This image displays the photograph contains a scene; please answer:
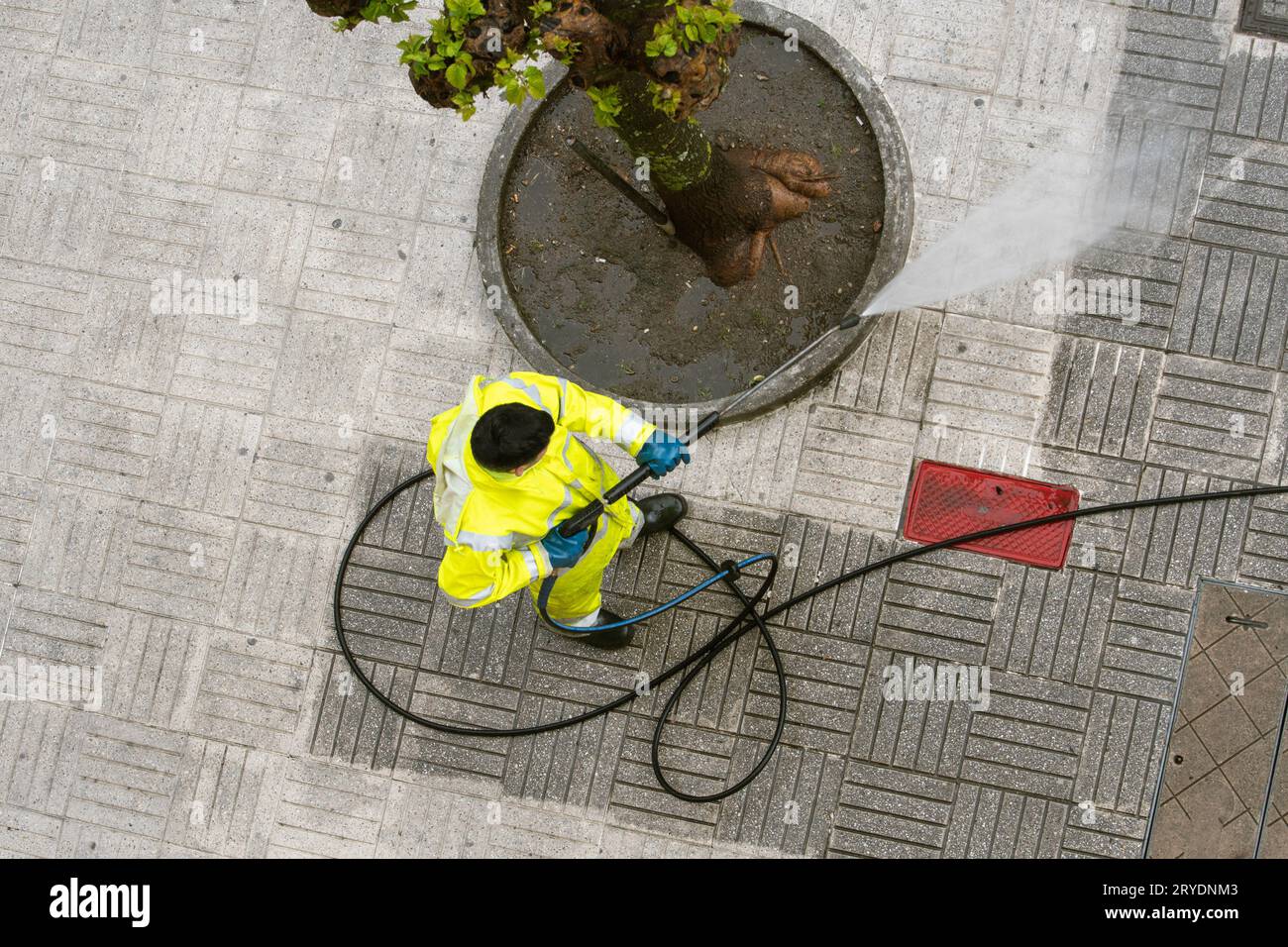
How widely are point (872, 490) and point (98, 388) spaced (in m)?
4.39

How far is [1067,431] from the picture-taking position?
550 centimetres

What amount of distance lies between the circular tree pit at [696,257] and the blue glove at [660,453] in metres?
1.12

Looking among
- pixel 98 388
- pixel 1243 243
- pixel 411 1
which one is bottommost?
pixel 98 388

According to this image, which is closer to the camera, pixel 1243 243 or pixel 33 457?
pixel 1243 243

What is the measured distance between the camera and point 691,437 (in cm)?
495

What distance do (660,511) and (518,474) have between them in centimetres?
157

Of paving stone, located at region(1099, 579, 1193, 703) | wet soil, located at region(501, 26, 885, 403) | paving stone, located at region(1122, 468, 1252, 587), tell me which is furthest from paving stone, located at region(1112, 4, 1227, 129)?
paving stone, located at region(1099, 579, 1193, 703)

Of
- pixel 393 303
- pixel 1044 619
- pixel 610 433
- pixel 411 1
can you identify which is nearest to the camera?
pixel 411 1

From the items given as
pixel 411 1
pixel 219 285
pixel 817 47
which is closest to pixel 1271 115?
pixel 817 47

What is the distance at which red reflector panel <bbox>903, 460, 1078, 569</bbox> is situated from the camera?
546 centimetres

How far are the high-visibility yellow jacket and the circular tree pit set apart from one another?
1207 millimetres

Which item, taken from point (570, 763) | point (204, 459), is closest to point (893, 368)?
point (570, 763)

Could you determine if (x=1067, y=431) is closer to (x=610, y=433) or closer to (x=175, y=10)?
(x=610, y=433)

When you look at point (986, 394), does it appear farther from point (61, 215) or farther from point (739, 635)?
point (61, 215)
